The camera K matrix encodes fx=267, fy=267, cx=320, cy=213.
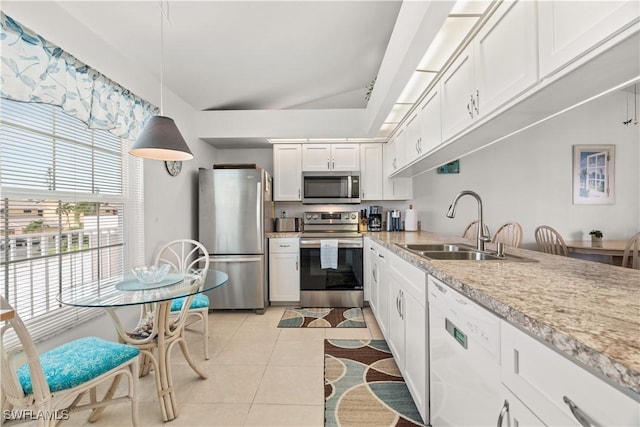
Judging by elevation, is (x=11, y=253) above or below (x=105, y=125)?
below

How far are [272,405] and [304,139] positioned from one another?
2.85m

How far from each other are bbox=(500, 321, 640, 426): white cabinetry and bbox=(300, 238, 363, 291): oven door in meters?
2.50

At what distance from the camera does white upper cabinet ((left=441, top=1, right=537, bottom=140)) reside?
1.05 m

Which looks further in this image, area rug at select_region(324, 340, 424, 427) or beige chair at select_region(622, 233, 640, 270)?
beige chair at select_region(622, 233, 640, 270)

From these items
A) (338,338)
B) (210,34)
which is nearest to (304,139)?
(210,34)

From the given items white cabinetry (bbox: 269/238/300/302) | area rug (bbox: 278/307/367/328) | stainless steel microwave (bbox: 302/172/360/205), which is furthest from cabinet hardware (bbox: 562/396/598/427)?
stainless steel microwave (bbox: 302/172/360/205)

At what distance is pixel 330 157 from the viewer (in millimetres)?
3621

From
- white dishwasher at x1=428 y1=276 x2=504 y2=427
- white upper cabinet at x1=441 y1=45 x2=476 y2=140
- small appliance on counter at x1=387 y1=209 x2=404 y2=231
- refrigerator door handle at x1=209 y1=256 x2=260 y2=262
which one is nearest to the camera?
white dishwasher at x1=428 y1=276 x2=504 y2=427

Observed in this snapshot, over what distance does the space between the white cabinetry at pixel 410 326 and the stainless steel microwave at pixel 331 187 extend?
1.64m

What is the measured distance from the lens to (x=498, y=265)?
1263mm

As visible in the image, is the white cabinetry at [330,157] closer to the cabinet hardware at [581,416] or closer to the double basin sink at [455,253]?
the double basin sink at [455,253]

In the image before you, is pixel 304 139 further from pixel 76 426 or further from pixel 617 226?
pixel 617 226

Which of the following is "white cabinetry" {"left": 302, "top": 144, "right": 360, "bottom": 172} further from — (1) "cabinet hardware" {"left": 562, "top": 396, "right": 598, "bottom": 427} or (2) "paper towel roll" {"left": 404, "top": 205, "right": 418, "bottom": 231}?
(1) "cabinet hardware" {"left": 562, "top": 396, "right": 598, "bottom": 427}

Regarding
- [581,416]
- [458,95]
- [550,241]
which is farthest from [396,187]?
[581,416]
